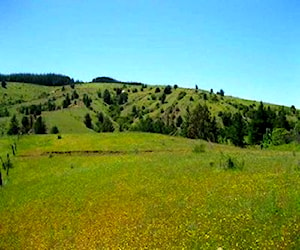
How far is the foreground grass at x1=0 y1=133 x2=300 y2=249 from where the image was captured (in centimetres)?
2242

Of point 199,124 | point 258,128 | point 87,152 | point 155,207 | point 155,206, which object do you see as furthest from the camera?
point 199,124

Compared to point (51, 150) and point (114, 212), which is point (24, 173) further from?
point (114, 212)

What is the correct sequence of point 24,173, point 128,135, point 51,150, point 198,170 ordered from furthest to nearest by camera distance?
point 128,135, point 51,150, point 24,173, point 198,170

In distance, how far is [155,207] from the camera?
2914cm

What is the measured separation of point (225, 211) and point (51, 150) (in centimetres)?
5494

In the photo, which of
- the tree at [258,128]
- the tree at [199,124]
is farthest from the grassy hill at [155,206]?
the tree at [199,124]

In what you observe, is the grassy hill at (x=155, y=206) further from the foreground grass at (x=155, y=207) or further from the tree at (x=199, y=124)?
the tree at (x=199, y=124)

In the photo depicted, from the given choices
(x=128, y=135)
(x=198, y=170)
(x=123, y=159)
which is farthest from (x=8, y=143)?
(x=198, y=170)

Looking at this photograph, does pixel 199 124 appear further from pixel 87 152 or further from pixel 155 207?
pixel 155 207

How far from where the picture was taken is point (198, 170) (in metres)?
39.4

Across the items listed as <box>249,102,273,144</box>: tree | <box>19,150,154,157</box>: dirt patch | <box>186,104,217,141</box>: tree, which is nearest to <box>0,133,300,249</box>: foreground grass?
<box>19,150,154,157</box>: dirt patch

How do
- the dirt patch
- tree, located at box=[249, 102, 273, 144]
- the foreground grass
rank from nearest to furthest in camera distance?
the foreground grass, the dirt patch, tree, located at box=[249, 102, 273, 144]

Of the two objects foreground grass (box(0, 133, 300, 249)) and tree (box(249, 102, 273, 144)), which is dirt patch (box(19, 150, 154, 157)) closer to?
foreground grass (box(0, 133, 300, 249))

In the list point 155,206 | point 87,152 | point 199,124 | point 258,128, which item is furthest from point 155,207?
point 199,124
